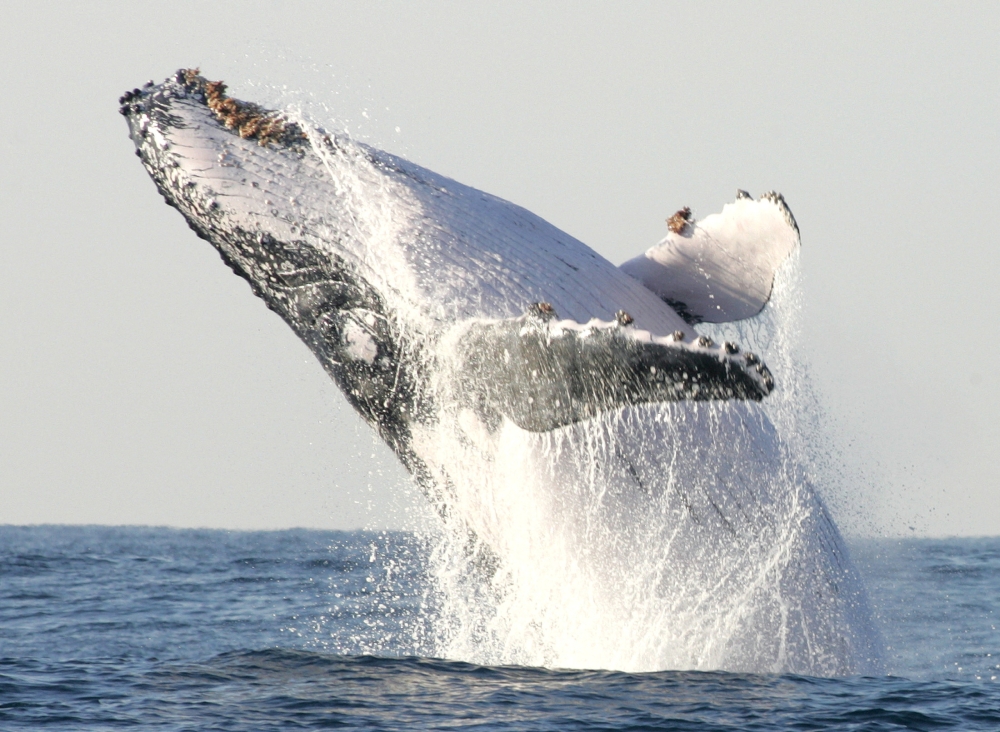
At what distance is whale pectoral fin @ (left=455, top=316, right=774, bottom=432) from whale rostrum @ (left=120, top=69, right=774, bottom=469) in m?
0.02

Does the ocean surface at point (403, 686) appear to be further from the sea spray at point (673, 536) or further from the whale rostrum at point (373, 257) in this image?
the whale rostrum at point (373, 257)

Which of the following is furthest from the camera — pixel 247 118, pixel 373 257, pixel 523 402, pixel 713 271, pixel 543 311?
pixel 713 271

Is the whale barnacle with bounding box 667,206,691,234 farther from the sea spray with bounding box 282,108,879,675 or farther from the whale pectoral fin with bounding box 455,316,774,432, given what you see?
the whale pectoral fin with bounding box 455,316,774,432

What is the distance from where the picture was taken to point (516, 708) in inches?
341

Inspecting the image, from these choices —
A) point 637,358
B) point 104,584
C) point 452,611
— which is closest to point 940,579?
point 104,584

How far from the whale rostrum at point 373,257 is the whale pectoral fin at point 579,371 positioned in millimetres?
21

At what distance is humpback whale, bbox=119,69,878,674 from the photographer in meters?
8.95

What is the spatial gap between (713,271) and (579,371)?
2.35 meters

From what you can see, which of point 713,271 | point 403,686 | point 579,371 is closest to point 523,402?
point 579,371

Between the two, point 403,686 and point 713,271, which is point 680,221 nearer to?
point 713,271

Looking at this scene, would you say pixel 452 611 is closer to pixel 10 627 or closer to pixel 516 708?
pixel 516 708

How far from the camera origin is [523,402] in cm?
873

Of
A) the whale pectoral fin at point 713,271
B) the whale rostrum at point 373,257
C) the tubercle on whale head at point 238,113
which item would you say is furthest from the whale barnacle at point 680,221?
the tubercle on whale head at point 238,113

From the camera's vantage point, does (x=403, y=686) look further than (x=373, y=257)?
Yes
